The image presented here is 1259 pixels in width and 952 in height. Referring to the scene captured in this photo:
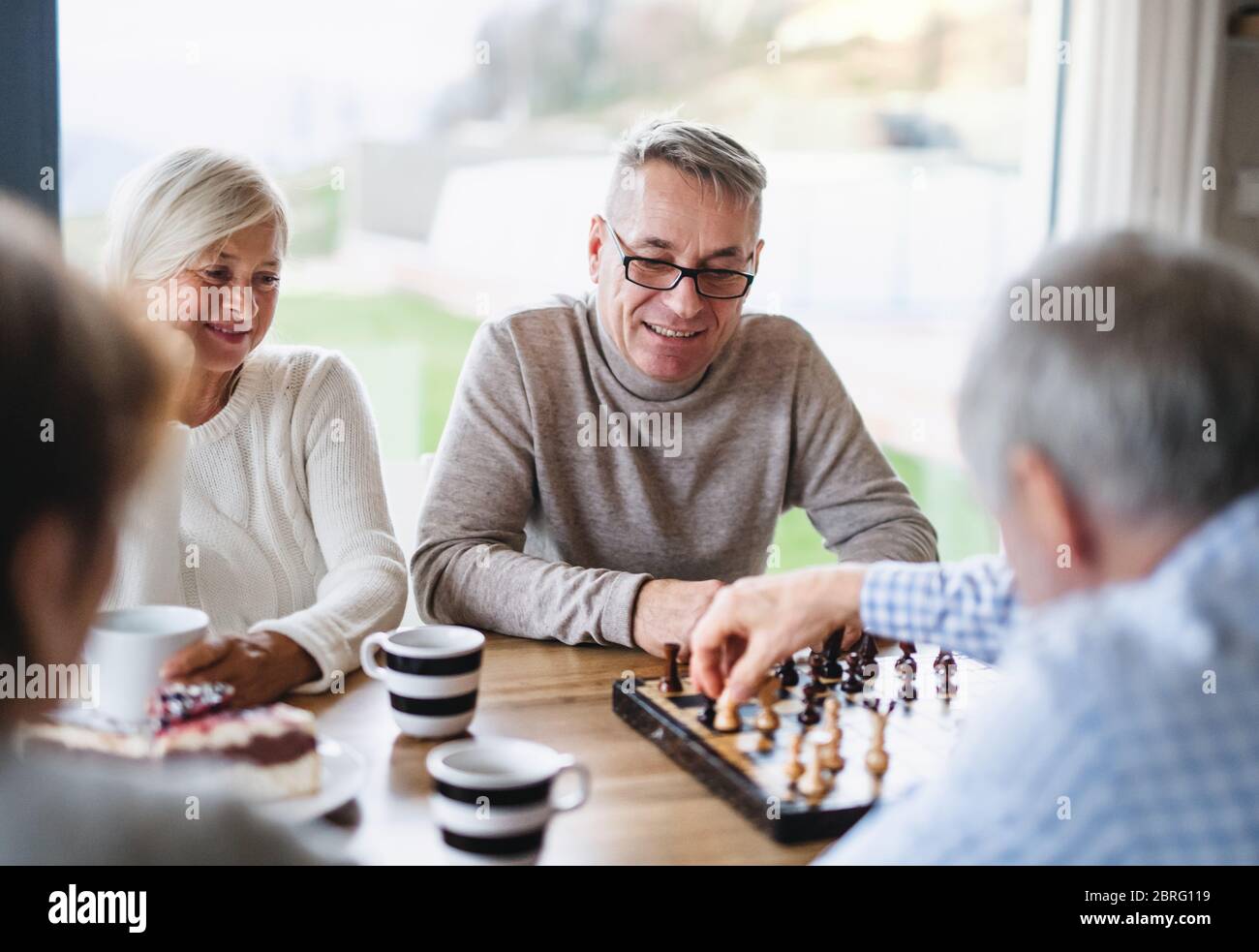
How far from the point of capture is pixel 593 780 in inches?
51.9

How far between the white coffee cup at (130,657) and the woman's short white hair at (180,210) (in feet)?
2.68

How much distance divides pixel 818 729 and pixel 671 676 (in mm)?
210

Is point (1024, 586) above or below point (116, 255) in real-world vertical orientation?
below

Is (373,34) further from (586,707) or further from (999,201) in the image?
(586,707)

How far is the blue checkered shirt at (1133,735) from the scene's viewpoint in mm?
848

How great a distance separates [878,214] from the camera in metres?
5.05

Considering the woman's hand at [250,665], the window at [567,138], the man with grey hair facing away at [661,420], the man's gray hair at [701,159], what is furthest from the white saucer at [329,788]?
the window at [567,138]

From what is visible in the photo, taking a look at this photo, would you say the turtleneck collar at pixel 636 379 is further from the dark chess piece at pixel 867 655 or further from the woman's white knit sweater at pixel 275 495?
the dark chess piece at pixel 867 655

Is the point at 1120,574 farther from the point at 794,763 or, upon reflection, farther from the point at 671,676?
the point at 671,676

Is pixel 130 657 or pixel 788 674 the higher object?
pixel 130 657

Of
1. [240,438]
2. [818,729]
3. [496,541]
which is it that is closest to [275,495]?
[240,438]

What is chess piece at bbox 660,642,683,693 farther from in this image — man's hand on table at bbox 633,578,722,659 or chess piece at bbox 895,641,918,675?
chess piece at bbox 895,641,918,675

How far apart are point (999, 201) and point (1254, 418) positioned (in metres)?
4.00
